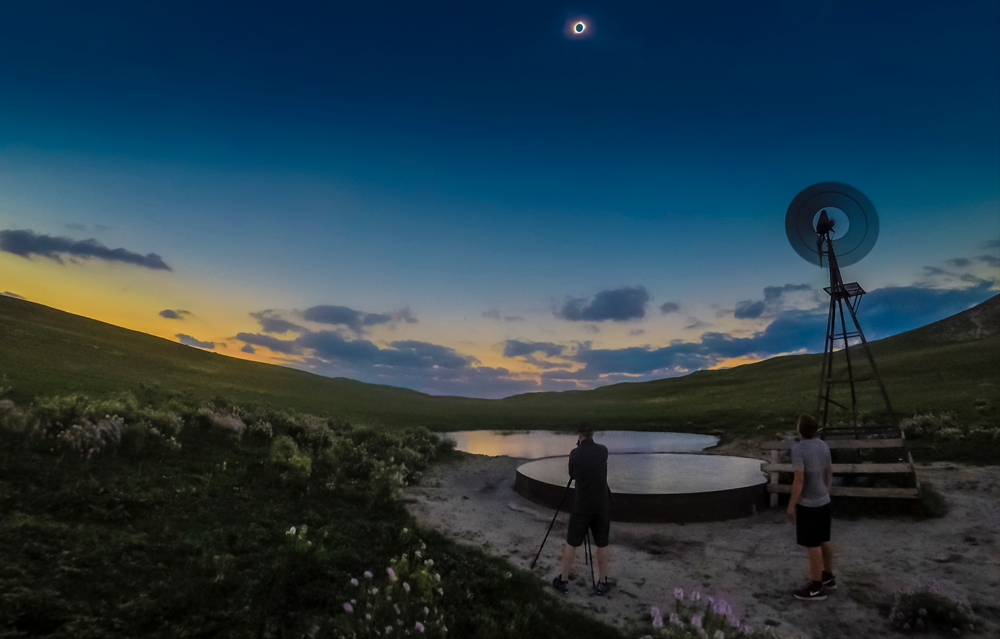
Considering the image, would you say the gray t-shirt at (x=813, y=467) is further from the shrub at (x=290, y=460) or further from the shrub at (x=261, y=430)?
the shrub at (x=261, y=430)

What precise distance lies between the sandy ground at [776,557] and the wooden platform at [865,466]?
2.26 ft

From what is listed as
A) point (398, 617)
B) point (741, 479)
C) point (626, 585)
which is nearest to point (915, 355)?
point (741, 479)

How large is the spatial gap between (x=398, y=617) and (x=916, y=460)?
1996 cm

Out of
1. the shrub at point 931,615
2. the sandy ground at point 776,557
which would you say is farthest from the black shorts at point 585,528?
the shrub at point 931,615

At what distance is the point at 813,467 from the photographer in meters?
7.90

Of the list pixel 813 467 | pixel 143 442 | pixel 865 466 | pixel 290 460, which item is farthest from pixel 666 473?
pixel 143 442

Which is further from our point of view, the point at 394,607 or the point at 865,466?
the point at 865,466

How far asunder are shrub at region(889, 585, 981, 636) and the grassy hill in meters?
19.3

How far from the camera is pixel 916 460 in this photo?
1722 centimetres

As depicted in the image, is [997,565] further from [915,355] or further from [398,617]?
[915,355]

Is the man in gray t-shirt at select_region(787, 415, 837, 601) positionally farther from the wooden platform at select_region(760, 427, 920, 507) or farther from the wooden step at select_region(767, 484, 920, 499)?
the wooden step at select_region(767, 484, 920, 499)

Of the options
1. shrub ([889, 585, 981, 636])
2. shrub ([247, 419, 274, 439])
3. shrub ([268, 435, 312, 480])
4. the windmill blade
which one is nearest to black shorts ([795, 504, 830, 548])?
shrub ([889, 585, 981, 636])

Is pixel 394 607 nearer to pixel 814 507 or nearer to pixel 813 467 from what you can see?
pixel 814 507

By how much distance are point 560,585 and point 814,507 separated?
4453 millimetres
